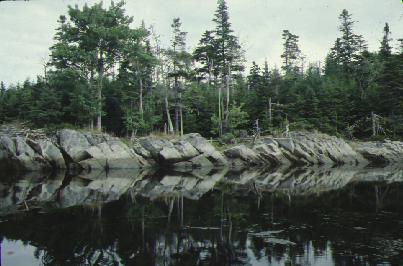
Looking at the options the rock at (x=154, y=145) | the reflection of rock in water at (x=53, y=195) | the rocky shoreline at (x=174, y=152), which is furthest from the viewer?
the rock at (x=154, y=145)

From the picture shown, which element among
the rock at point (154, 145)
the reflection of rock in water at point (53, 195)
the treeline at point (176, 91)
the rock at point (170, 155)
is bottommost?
the reflection of rock in water at point (53, 195)

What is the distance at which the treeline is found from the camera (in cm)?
4009

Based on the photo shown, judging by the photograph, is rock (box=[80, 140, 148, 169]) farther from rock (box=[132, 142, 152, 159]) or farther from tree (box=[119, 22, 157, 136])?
tree (box=[119, 22, 157, 136])

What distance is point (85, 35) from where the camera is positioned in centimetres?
4066

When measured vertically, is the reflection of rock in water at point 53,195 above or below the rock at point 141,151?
below

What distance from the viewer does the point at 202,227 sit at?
1100cm

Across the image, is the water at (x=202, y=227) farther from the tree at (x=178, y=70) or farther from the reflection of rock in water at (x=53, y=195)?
the tree at (x=178, y=70)

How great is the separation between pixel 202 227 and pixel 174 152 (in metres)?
25.7

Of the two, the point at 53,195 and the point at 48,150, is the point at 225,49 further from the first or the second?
the point at 53,195

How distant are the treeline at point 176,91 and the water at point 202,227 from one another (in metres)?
23.7

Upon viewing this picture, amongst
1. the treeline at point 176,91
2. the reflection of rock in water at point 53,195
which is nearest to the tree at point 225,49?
the treeline at point 176,91

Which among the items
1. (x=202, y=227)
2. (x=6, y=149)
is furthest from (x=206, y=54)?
(x=202, y=227)

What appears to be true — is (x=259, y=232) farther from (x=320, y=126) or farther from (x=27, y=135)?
(x=320, y=126)

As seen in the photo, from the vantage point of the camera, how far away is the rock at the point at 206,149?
126 ft
